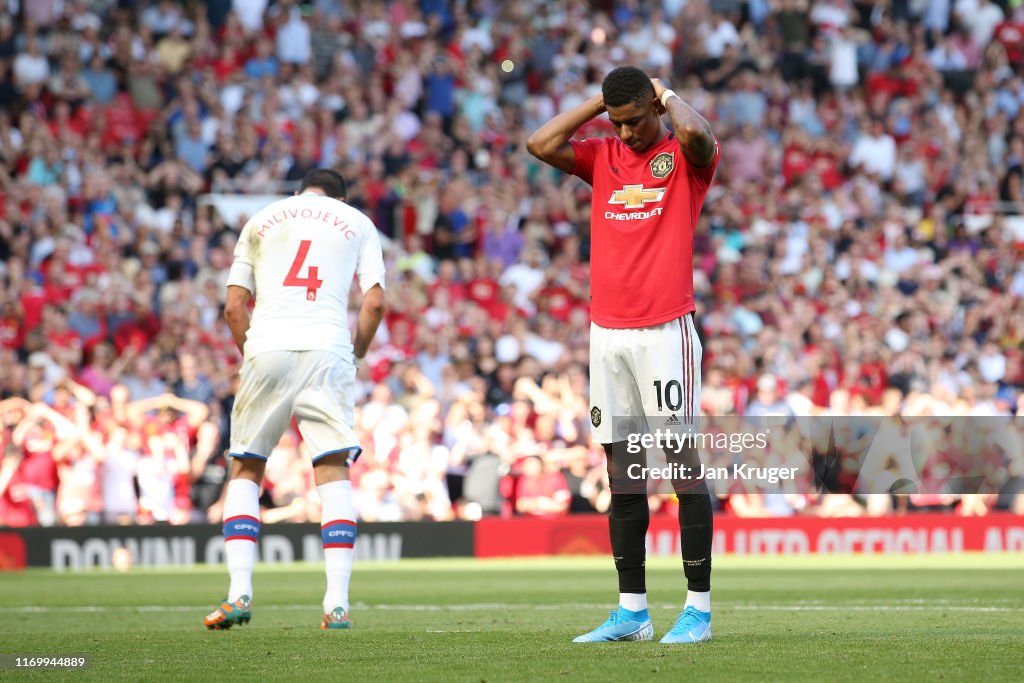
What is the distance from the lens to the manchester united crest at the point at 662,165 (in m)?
7.44

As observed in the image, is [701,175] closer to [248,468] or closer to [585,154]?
[585,154]

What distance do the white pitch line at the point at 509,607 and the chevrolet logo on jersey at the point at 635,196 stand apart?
10.7ft

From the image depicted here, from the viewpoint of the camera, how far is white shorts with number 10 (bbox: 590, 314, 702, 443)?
289 inches

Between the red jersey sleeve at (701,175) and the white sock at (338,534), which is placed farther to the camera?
the white sock at (338,534)

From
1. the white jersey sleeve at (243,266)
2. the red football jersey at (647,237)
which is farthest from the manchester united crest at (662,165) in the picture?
the white jersey sleeve at (243,266)

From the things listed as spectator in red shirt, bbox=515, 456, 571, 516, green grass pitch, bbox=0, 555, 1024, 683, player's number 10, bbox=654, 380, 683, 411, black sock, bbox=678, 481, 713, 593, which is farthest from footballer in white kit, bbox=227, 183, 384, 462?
spectator in red shirt, bbox=515, 456, 571, 516

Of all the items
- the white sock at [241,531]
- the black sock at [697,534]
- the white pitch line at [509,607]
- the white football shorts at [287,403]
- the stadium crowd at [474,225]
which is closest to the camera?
the black sock at [697,534]

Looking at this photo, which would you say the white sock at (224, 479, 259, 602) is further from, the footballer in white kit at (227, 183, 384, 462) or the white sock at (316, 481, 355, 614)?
the white sock at (316, 481, 355, 614)

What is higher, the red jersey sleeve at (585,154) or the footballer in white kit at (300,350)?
the red jersey sleeve at (585,154)

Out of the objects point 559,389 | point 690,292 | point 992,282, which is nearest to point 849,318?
point 992,282

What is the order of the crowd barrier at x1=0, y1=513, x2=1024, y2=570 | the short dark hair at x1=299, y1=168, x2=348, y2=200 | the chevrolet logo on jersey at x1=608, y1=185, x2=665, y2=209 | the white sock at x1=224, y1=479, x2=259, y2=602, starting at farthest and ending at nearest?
the crowd barrier at x1=0, y1=513, x2=1024, y2=570 → the short dark hair at x1=299, y1=168, x2=348, y2=200 → the white sock at x1=224, y1=479, x2=259, y2=602 → the chevrolet logo on jersey at x1=608, y1=185, x2=665, y2=209

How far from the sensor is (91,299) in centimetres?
1869

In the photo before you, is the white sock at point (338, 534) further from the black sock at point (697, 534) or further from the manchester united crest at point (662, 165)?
the manchester united crest at point (662, 165)

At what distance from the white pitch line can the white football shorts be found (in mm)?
1874
